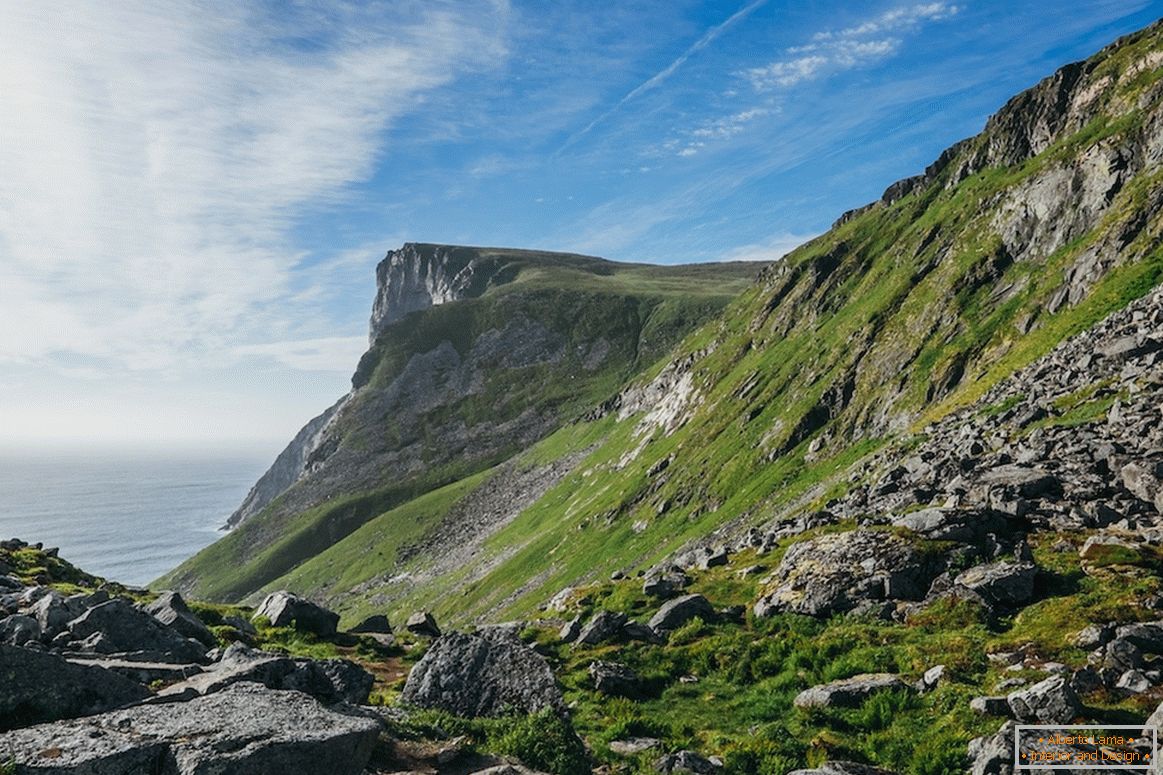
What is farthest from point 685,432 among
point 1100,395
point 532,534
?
point 1100,395

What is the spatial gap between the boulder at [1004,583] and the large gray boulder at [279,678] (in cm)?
1930

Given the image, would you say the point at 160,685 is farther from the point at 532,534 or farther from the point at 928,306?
the point at 532,534

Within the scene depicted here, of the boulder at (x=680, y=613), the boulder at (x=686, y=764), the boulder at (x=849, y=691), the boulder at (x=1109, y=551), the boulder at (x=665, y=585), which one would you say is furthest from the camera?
the boulder at (x=665, y=585)

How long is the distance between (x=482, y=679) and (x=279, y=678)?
18.9 ft

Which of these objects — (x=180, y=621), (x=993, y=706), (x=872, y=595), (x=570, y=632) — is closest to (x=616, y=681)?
(x=570, y=632)

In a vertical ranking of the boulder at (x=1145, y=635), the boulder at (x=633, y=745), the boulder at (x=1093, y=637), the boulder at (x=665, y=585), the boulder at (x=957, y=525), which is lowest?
the boulder at (x=665, y=585)

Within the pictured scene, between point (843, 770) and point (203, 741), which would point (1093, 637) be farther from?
point (203, 741)

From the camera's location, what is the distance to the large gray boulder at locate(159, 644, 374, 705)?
45.4ft

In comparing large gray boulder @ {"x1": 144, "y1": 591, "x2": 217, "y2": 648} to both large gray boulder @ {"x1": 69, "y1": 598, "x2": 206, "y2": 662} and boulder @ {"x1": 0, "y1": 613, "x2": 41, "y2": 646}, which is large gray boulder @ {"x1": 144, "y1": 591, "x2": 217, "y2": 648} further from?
boulder @ {"x1": 0, "y1": 613, "x2": 41, "y2": 646}

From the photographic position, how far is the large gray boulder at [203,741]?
925 centimetres

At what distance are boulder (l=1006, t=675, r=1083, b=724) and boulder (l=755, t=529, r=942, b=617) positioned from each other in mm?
9009

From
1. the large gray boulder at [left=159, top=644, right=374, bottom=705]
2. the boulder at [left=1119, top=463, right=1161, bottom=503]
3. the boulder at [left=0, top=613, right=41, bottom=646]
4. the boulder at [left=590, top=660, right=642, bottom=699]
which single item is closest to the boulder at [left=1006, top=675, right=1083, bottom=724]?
the boulder at [left=590, top=660, right=642, bottom=699]

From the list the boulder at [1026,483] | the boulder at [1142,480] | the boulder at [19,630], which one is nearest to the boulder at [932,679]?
the boulder at [1026,483]

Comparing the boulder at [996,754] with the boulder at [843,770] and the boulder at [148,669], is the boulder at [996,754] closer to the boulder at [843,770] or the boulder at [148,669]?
the boulder at [843,770]
